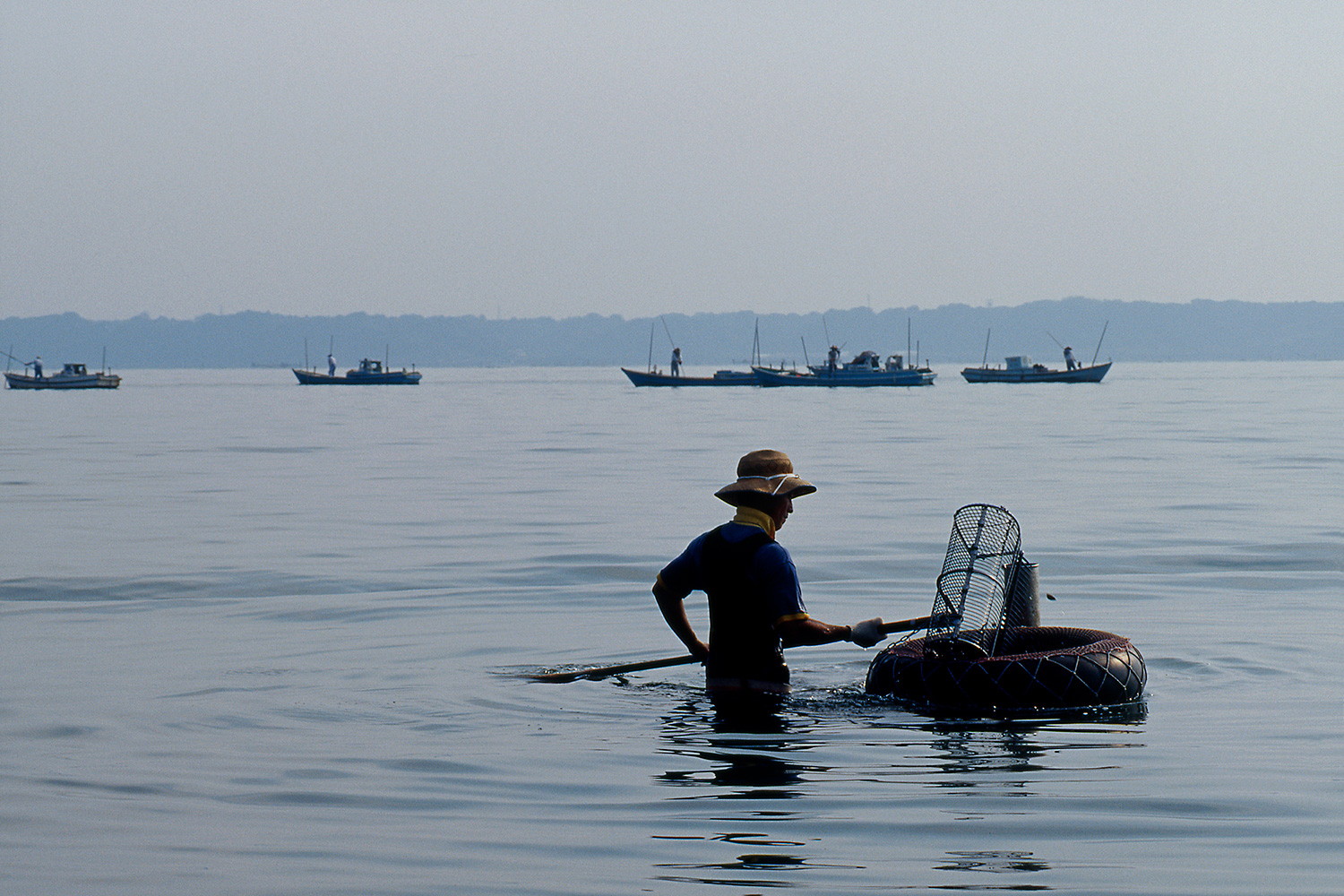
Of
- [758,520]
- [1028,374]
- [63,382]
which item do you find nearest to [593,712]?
[758,520]

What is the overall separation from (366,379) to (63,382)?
3366cm

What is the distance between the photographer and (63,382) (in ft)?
465

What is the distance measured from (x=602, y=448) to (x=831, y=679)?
1507 inches

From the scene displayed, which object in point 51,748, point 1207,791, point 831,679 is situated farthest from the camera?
point 831,679

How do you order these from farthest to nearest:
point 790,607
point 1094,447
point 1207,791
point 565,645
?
point 1094,447 → point 565,645 → point 790,607 → point 1207,791

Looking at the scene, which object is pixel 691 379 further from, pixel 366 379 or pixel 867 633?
pixel 867 633

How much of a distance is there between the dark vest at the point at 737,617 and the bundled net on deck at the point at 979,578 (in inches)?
57.1

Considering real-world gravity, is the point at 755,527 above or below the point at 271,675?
above

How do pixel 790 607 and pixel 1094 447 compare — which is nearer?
pixel 790 607

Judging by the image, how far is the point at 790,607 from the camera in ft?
32.1

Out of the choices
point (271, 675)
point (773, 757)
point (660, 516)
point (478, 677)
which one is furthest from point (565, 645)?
point (660, 516)

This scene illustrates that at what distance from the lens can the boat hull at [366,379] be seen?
164 meters

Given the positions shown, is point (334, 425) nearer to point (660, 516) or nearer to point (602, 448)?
point (602, 448)

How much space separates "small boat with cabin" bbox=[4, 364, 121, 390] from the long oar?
137556 mm
